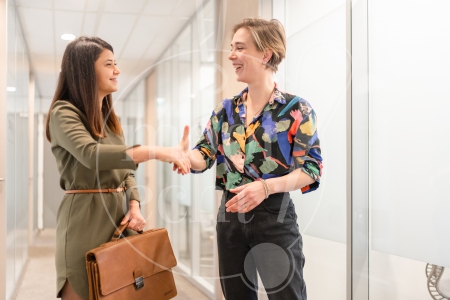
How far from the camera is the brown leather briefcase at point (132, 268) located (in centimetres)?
125

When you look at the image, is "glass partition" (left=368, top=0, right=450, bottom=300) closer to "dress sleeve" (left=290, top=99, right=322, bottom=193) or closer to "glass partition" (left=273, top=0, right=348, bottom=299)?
"glass partition" (left=273, top=0, right=348, bottom=299)

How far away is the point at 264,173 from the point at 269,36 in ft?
1.39

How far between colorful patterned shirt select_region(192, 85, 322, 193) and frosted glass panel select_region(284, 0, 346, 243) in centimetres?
52

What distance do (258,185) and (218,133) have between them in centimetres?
29

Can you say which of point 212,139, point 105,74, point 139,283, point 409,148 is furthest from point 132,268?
point 409,148

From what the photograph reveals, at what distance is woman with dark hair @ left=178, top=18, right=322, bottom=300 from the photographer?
1279 millimetres

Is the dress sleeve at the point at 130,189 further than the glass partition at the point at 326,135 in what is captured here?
No

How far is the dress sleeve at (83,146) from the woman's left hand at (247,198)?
278 mm

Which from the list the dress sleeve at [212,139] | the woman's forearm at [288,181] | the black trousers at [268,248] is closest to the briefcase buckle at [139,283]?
the black trousers at [268,248]

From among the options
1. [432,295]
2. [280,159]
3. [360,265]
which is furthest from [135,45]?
[432,295]

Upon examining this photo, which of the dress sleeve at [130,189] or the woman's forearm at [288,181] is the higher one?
the woman's forearm at [288,181]

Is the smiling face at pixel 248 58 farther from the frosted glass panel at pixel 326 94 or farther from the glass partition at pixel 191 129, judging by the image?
the glass partition at pixel 191 129

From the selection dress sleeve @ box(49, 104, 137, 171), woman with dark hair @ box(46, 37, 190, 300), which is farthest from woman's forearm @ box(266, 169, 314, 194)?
dress sleeve @ box(49, 104, 137, 171)

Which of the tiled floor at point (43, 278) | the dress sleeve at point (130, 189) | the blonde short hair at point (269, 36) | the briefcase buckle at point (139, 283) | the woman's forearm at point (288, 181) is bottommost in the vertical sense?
the tiled floor at point (43, 278)
